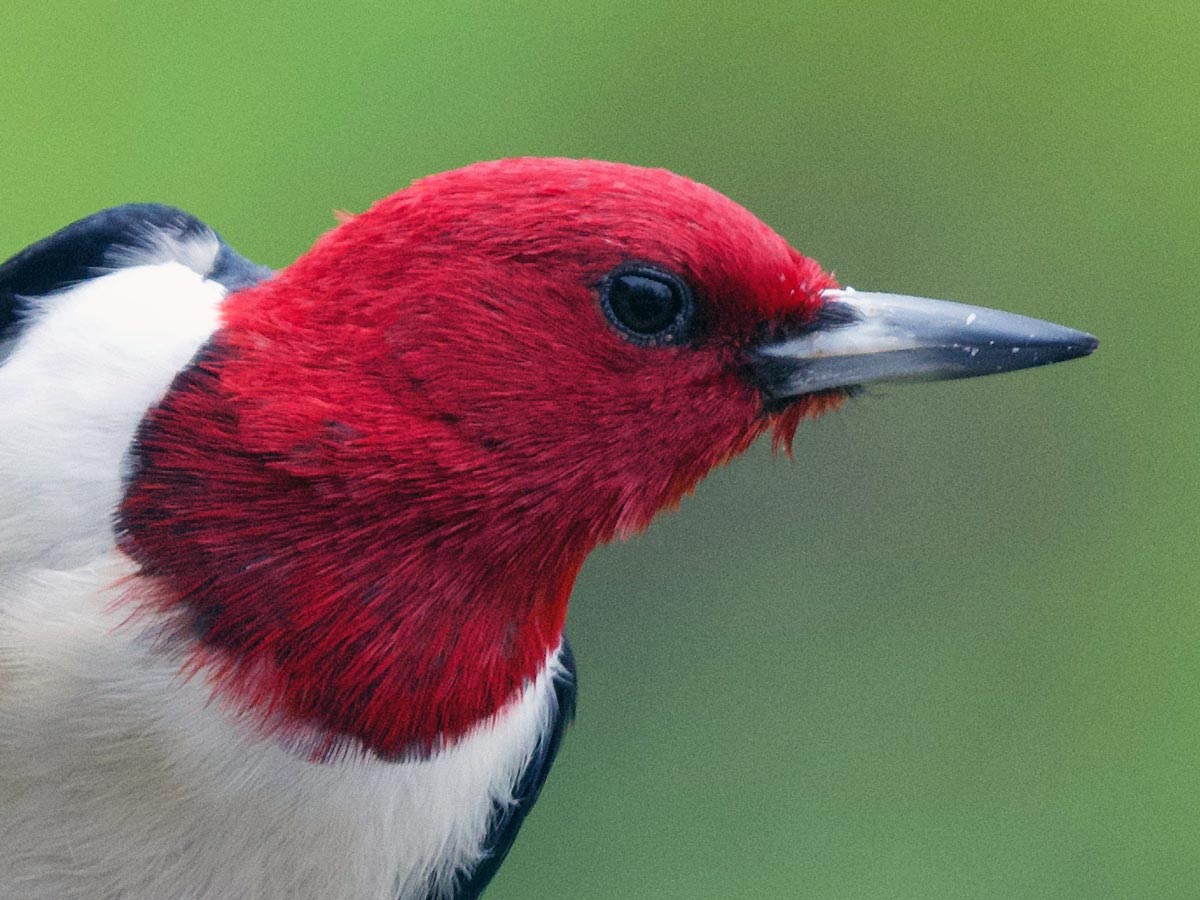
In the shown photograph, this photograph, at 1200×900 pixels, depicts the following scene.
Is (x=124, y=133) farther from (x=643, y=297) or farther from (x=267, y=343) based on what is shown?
(x=643, y=297)

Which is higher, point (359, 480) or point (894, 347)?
point (894, 347)

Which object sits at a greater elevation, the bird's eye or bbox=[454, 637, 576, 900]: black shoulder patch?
the bird's eye

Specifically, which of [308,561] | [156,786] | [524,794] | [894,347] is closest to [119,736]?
[156,786]

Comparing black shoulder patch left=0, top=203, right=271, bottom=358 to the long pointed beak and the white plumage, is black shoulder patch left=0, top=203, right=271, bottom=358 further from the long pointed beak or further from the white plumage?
the long pointed beak

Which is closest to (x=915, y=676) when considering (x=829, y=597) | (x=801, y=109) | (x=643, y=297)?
(x=829, y=597)

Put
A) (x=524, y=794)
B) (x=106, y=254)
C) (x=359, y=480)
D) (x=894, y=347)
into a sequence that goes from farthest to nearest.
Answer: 1. (x=524, y=794)
2. (x=106, y=254)
3. (x=894, y=347)
4. (x=359, y=480)

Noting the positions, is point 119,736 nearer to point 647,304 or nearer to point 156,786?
point 156,786

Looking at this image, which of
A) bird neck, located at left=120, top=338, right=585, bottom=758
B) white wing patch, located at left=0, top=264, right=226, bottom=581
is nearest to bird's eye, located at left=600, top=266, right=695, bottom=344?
bird neck, located at left=120, top=338, right=585, bottom=758
